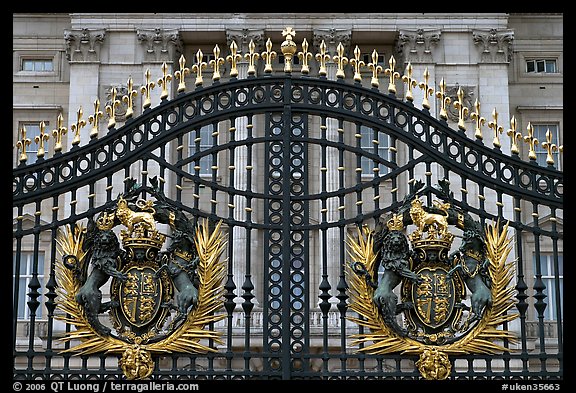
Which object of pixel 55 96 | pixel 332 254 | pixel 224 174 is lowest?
pixel 332 254

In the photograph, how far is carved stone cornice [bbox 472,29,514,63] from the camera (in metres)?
32.1

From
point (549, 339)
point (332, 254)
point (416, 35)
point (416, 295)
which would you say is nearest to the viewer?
point (416, 295)

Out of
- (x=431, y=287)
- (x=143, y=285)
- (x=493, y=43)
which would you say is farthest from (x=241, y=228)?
(x=431, y=287)

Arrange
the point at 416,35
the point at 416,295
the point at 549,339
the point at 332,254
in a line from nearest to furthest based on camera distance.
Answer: the point at 416,295
the point at 332,254
the point at 549,339
the point at 416,35

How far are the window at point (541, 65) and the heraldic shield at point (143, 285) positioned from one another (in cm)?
2002

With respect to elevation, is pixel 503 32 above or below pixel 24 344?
above

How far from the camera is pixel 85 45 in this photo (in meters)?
32.3

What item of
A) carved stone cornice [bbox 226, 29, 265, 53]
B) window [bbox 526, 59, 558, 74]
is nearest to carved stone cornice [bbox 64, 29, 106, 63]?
carved stone cornice [bbox 226, 29, 265, 53]

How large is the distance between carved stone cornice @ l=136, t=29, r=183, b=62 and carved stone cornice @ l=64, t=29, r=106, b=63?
1.09 m

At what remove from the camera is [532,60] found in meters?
34.1

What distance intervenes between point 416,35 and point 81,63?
28.0 feet

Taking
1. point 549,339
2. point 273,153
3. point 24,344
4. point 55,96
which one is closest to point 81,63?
point 55,96

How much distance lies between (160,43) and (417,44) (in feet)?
21.4

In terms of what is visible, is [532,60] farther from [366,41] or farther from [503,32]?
[366,41]
